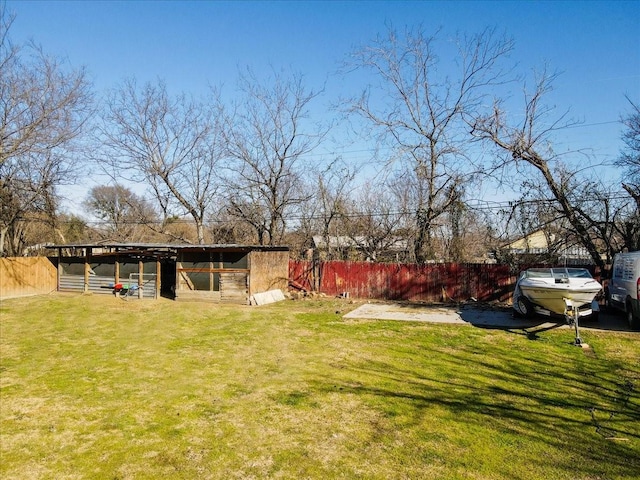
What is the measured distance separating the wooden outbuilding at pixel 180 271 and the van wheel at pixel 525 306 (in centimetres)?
946

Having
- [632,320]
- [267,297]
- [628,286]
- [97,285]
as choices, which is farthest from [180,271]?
[632,320]

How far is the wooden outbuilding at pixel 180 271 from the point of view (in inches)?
647

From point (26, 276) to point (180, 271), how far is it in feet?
25.2

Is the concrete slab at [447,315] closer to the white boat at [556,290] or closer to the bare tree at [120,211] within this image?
the white boat at [556,290]

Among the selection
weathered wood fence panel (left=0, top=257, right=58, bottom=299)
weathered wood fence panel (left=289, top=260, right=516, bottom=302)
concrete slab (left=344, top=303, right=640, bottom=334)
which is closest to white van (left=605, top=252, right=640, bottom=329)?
concrete slab (left=344, top=303, right=640, bottom=334)

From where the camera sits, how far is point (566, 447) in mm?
4617

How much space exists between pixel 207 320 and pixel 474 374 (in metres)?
8.68

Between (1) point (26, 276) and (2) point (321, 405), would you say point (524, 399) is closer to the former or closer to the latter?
(2) point (321, 405)

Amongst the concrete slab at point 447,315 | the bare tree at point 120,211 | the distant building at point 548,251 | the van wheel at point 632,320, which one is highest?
the bare tree at point 120,211

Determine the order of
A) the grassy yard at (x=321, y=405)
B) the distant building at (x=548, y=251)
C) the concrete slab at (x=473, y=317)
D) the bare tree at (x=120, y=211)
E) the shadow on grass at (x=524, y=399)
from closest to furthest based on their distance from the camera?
the grassy yard at (x=321, y=405), the shadow on grass at (x=524, y=399), the concrete slab at (x=473, y=317), the distant building at (x=548, y=251), the bare tree at (x=120, y=211)

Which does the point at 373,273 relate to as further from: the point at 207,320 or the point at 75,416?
the point at 75,416

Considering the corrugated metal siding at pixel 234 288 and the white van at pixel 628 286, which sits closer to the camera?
the white van at pixel 628 286

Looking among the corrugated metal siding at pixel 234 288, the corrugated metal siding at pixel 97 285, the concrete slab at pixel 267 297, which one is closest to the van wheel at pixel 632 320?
the concrete slab at pixel 267 297

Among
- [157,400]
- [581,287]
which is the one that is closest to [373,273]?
[581,287]
